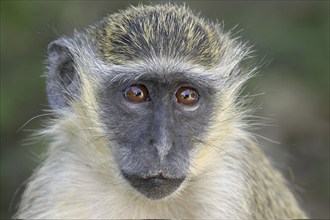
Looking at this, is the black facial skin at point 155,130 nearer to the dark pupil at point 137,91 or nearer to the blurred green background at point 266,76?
the dark pupil at point 137,91

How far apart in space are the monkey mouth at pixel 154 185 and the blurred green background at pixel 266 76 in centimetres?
242

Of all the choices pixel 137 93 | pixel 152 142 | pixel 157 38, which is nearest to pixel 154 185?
pixel 152 142

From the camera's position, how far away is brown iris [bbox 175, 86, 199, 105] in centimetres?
542

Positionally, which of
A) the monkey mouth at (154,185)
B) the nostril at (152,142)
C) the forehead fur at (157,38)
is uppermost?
the forehead fur at (157,38)

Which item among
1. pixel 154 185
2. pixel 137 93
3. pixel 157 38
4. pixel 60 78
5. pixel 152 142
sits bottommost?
pixel 154 185

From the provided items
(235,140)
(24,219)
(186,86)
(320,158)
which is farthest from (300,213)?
(320,158)

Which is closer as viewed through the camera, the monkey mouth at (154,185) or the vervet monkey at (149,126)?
the monkey mouth at (154,185)

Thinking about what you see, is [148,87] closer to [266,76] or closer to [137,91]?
[137,91]

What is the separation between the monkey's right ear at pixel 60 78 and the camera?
19.2 ft

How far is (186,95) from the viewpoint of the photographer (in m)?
5.45

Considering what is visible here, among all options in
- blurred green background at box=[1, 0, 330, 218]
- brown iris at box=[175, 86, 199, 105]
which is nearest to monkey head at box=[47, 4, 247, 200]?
brown iris at box=[175, 86, 199, 105]

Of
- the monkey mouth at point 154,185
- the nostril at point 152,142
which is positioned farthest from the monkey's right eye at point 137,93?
the monkey mouth at point 154,185

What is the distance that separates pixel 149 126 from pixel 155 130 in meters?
0.08

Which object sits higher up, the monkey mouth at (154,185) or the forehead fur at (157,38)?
the forehead fur at (157,38)
